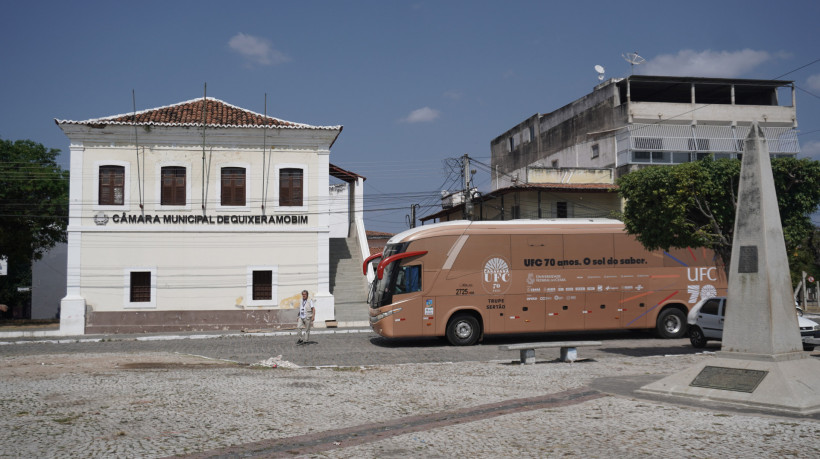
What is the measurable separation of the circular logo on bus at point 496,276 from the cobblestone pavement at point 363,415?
493cm

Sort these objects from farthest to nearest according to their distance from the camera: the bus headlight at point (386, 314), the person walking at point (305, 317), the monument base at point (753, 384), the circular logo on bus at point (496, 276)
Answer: the person walking at point (305, 317) → the circular logo on bus at point (496, 276) → the bus headlight at point (386, 314) → the monument base at point (753, 384)

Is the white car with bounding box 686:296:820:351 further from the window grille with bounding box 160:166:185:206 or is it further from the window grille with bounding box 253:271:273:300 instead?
the window grille with bounding box 160:166:185:206

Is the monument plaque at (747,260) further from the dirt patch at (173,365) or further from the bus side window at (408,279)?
the bus side window at (408,279)

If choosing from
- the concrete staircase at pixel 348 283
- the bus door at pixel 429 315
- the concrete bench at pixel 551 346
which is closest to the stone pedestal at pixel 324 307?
the concrete staircase at pixel 348 283

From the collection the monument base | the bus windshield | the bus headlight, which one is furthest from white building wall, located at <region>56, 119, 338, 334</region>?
the monument base

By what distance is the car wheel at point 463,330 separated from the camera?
20.4m

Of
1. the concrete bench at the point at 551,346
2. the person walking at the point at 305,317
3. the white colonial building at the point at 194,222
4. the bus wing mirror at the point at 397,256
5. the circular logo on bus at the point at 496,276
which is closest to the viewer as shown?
the concrete bench at the point at 551,346

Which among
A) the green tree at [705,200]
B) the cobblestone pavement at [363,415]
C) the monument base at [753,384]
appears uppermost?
the green tree at [705,200]

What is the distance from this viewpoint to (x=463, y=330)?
20.6 metres

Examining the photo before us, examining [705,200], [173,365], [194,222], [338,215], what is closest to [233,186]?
[194,222]

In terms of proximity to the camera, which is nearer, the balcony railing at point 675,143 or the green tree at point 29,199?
the green tree at point 29,199

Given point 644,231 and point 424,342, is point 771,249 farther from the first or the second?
point 424,342

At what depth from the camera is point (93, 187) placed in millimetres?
28234

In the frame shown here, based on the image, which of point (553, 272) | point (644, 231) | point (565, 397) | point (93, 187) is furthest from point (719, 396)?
point (93, 187)
